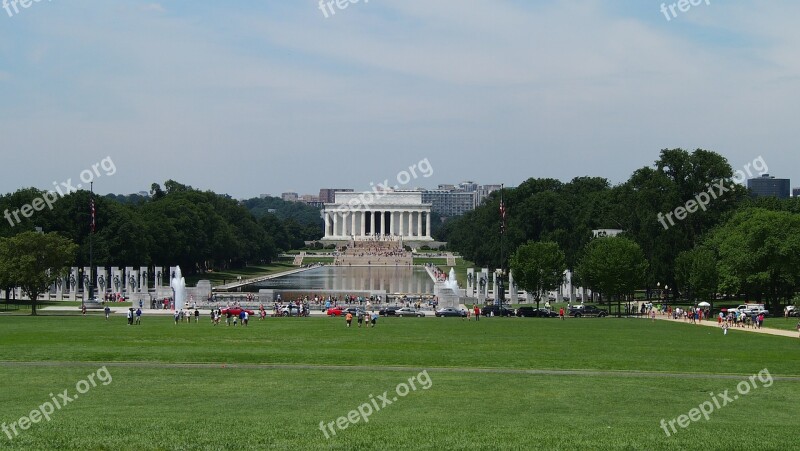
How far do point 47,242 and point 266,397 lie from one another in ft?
153

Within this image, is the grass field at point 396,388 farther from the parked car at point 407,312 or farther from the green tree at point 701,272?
the green tree at point 701,272

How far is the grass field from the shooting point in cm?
2019

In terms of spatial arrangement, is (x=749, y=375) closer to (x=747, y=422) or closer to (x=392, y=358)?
(x=747, y=422)

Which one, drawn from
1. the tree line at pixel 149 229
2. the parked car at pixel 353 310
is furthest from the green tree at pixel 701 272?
the tree line at pixel 149 229

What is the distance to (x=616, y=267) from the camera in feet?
232

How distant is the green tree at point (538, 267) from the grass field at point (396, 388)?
31599 millimetres

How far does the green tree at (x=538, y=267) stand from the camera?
3044 inches

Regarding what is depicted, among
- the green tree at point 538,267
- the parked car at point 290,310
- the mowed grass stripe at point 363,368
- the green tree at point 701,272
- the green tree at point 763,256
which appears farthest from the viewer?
the green tree at point 538,267

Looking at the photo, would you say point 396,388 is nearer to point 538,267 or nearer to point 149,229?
point 538,267

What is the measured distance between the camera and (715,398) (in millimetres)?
25906

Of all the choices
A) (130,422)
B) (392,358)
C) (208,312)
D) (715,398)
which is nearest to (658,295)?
(208,312)

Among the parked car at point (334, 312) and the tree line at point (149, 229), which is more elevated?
the tree line at point (149, 229)

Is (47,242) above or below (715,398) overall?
above

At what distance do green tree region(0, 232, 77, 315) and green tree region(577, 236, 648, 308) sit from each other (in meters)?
35.2
